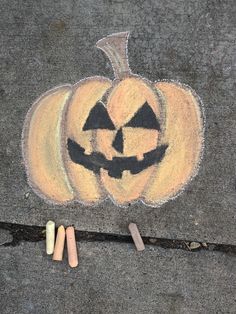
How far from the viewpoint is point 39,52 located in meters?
3.90

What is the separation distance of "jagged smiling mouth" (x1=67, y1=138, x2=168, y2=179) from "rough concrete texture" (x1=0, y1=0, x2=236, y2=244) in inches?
11.2

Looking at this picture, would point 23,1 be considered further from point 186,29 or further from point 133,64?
point 186,29

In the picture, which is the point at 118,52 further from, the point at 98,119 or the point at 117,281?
the point at 117,281

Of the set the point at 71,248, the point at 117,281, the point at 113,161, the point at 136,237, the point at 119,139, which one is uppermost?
the point at 119,139

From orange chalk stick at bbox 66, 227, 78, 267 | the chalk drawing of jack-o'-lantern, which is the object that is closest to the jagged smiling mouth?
the chalk drawing of jack-o'-lantern

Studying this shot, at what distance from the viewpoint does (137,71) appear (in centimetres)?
382

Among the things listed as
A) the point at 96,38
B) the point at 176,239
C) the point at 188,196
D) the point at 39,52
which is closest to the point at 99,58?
the point at 96,38

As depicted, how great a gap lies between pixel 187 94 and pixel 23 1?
1.56 meters

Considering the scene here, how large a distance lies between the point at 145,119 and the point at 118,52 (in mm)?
593

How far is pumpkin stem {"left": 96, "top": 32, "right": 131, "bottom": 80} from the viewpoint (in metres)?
3.82

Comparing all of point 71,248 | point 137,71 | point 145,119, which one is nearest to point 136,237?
point 71,248

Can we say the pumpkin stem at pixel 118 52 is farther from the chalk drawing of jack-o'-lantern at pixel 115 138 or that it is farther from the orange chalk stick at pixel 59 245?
the orange chalk stick at pixel 59 245

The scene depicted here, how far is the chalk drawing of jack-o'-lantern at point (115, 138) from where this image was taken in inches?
148

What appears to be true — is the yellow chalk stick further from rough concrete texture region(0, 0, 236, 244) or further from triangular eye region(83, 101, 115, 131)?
triangular eye region(83, 101, 115, 131)
